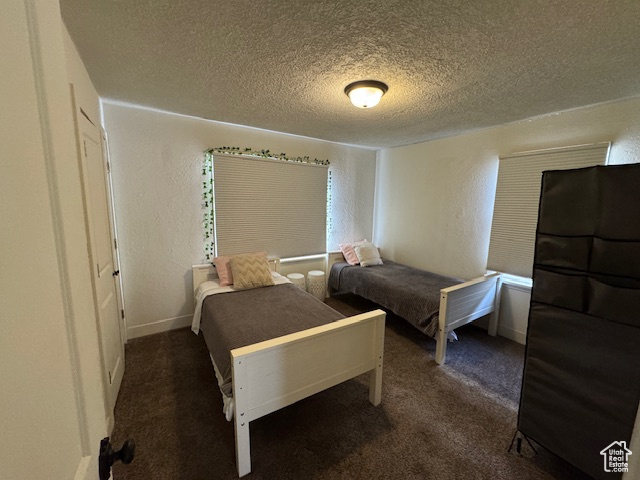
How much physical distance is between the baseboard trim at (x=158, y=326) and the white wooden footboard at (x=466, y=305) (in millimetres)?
2852

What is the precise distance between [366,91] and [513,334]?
3.08 meters

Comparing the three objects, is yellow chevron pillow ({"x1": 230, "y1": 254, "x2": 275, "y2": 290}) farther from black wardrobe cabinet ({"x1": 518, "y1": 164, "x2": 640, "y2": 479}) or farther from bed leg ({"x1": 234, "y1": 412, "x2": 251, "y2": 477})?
black wardrobe cabinet ({"x1": 518, "y1": 164, "x2": 640, "y2": 479})

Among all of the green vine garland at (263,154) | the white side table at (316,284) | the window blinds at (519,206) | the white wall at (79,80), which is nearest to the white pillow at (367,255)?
the white side table at (316,284)

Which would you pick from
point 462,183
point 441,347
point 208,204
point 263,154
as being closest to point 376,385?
point 441,347

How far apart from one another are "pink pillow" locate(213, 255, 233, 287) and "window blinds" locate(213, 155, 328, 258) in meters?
0.20

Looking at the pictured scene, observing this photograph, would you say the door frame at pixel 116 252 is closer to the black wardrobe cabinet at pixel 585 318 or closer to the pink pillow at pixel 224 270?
the pink pillow at pixel 224 270

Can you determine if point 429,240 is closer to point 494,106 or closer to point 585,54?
point 494,106

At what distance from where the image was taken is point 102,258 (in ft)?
6.34

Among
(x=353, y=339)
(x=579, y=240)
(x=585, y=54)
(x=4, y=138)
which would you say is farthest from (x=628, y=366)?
(x=4, y=138)

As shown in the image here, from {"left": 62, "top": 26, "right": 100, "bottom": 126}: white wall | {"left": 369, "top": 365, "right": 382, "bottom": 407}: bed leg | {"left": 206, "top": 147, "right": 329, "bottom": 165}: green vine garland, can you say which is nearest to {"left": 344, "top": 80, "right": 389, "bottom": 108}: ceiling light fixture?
{"left": 206, "top": 147, "right": 329, "bottom": 165}: green vine garland

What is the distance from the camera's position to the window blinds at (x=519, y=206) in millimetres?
2644

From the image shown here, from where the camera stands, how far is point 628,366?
1.13 m

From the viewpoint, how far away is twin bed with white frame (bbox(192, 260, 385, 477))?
4.71 feet

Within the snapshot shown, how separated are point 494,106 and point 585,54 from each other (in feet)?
2.80
